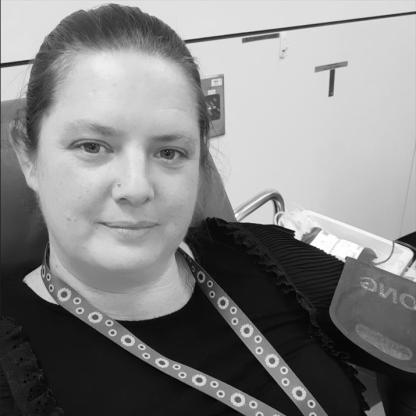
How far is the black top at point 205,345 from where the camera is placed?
0.69 m

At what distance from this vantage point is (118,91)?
2.15 feet

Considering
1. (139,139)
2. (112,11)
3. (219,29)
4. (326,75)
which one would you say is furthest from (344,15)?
(139,139)

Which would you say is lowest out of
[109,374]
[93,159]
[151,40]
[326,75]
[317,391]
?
[317,391]

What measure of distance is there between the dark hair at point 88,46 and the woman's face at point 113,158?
2 cm

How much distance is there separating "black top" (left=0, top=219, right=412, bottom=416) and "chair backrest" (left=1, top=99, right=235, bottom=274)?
0.17ft

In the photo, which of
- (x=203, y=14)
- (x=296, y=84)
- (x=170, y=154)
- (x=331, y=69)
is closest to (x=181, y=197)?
(x=170, y=154)

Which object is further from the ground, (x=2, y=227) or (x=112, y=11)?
(x=112, y=11)

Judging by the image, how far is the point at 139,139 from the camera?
68 centimetres

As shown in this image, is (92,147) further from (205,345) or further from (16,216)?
(205,345)

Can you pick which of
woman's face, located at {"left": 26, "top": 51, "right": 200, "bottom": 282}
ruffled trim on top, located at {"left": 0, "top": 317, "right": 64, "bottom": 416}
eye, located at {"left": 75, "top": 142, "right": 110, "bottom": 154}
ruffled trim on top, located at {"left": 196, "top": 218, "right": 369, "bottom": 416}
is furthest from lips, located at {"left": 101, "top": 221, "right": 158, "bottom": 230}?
ruffled trim on top, located at {"left": 196, "top": 218, "right": 369, "bottom": 416}

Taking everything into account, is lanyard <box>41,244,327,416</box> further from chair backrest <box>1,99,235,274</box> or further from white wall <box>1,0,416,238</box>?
white wall <box>1,0,416,238</box>

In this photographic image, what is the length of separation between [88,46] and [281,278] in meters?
0.56

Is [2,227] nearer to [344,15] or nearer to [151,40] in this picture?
[151,40]

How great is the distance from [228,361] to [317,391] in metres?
0.18
